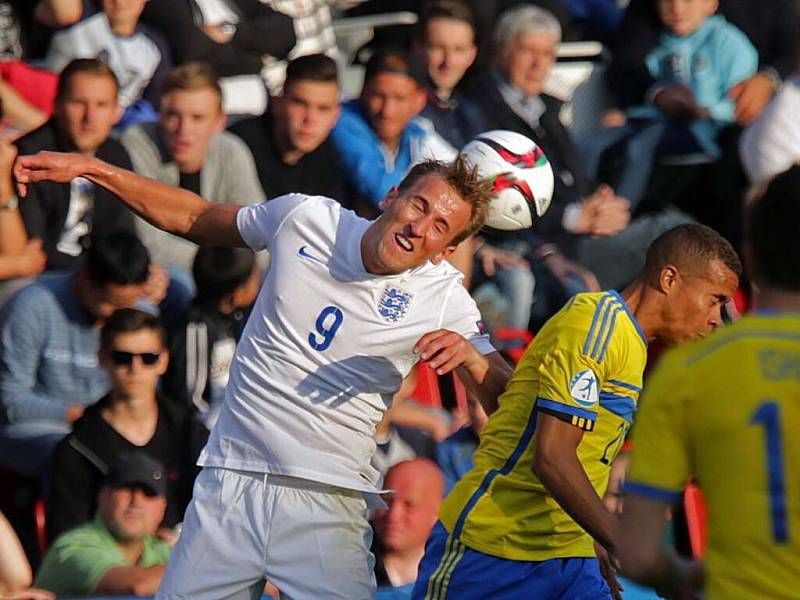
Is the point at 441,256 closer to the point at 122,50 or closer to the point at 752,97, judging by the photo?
the point at 122,50

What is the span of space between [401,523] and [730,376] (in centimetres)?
445

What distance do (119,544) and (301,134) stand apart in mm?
2835

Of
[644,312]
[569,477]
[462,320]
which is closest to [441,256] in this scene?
[462,320]

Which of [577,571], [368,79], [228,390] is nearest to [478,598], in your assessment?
[577,571]

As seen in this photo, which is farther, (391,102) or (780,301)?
(391,102)

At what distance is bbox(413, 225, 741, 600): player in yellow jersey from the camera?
4992 mm

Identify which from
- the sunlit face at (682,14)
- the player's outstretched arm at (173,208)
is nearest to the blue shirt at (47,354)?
the player's outstretched arm at (173,208)

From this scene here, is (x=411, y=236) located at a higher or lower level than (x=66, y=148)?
higher

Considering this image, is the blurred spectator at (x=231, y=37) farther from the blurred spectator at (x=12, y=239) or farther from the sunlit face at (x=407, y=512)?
the sunlit face at (x=407, y=512)

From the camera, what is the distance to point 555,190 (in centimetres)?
979

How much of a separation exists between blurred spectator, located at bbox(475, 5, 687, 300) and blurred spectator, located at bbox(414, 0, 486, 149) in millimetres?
153

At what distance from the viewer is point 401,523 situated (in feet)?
25.0

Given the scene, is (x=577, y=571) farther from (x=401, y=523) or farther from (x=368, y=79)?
(x=368, y=79)

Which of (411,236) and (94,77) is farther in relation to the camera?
(94,77)
